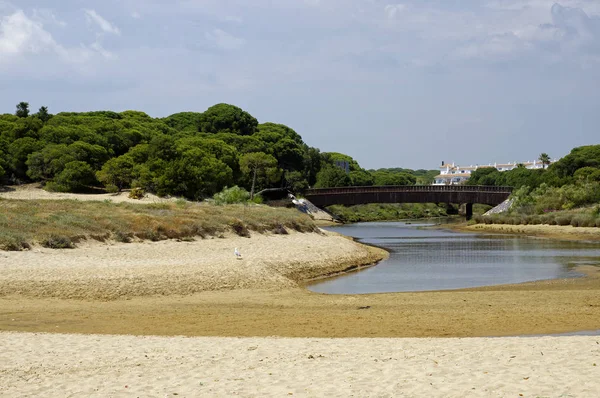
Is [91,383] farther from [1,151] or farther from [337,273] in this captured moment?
[1,151]

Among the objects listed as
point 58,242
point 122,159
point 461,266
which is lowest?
point 461,266

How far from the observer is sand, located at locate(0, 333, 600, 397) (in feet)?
39.2

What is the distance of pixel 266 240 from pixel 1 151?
170 feet

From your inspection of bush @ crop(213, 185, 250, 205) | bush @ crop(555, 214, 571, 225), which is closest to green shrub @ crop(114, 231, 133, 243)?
bush @ crop(213, 185, 250, 205)

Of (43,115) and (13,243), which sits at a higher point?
(43,115)

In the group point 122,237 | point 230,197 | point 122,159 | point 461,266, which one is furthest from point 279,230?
point 122,159

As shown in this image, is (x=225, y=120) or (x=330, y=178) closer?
(x=225, y=120)

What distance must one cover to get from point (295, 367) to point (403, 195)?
109 metres

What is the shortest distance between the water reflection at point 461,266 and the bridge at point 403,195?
179 feet

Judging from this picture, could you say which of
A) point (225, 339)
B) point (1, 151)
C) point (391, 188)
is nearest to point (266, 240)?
point (225, 339)

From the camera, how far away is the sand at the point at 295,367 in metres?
12.0

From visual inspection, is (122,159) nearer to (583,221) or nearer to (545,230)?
(545,230)

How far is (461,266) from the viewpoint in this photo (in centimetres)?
4319

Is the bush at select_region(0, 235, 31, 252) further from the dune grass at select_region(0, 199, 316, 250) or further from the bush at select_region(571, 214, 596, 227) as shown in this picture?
the bush at select_region(571, 214, 596, 227)
